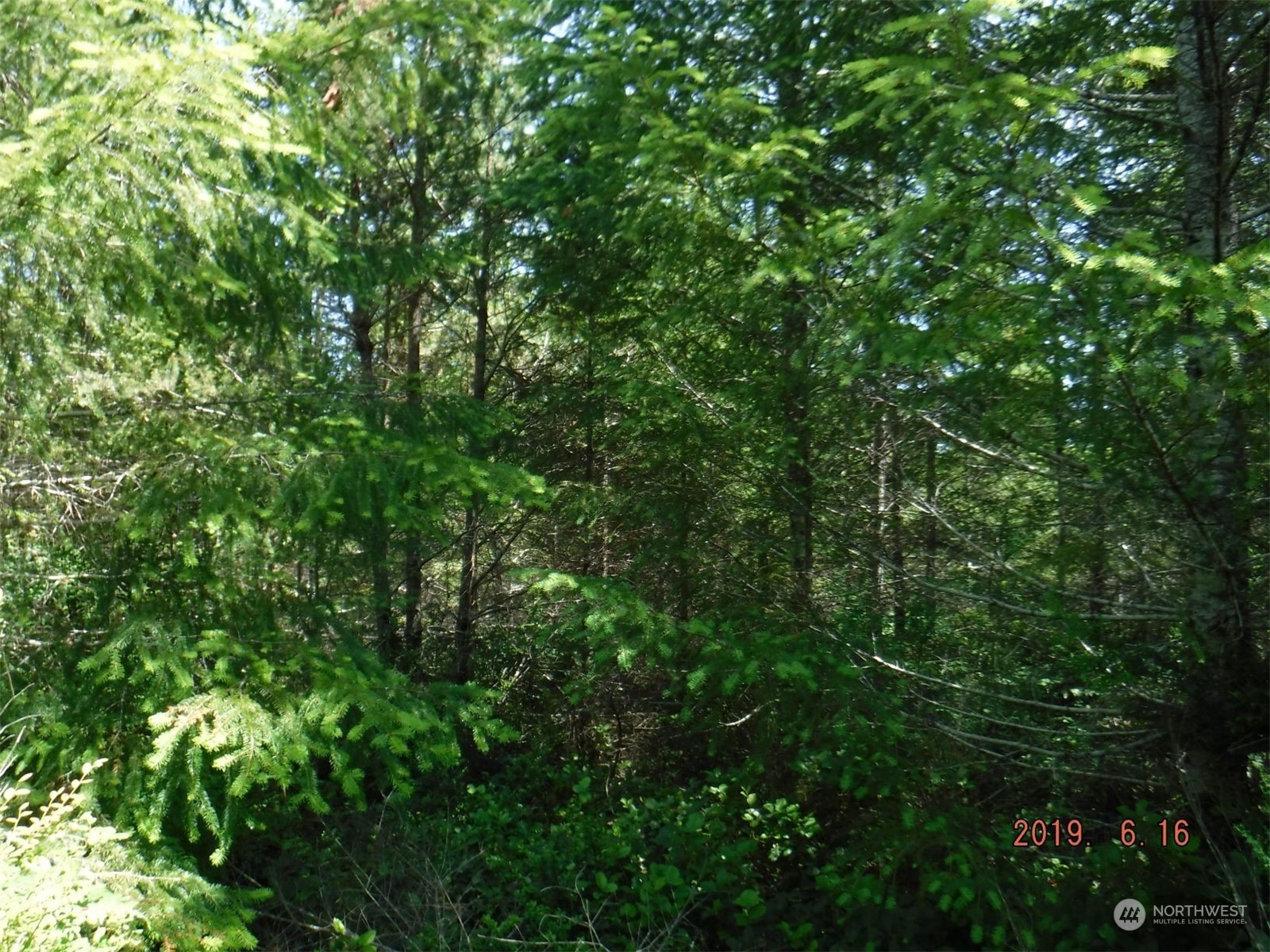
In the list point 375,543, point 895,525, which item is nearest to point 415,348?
point 375,543

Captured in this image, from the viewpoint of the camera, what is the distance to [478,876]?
22.7 feet

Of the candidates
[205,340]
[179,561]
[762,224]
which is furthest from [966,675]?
[205,340]

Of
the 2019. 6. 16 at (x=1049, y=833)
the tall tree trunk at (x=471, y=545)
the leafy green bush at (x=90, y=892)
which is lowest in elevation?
the 2019. 6. 16 at (x=1049, y=833)

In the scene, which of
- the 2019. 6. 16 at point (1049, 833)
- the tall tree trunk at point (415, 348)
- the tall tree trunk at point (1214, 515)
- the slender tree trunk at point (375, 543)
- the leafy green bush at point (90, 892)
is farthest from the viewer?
the tall tree trunk at point (415, 348)

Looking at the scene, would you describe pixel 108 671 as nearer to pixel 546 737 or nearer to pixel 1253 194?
pixel 546 737

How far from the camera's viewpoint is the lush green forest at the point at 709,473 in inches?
162

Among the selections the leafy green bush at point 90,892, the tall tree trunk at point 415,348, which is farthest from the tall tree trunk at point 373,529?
the leafy green bush at point 90,892

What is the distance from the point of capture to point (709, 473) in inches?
277

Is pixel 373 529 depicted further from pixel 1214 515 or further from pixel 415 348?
pixel 1214 515

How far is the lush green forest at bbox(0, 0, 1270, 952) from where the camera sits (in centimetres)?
412

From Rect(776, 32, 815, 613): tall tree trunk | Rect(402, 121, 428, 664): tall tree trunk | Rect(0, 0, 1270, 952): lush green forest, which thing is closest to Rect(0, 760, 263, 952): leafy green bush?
Rect(0, 0, 1270, 952): lush green forest

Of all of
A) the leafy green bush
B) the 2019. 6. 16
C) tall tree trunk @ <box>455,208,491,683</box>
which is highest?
tall tree trunk @ <box>455,208,491,683</box>

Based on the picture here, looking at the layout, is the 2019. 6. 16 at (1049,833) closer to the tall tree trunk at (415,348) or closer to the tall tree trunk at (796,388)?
the tall tree trunk at (796,388)

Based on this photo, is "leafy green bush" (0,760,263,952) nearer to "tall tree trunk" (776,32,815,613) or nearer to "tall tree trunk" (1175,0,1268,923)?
"tall tree trunk" (776,32,815,613)
